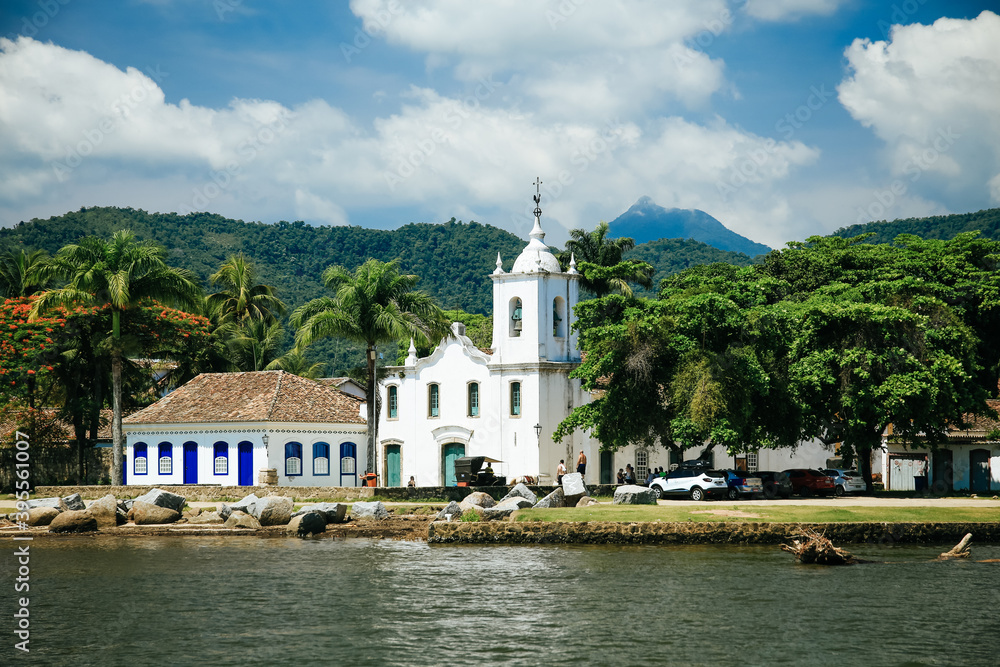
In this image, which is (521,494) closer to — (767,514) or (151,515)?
(767,514)

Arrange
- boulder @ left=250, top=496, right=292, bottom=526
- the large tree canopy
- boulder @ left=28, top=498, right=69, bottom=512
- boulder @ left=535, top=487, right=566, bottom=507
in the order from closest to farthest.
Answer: boulder @ left=535, top=487, right=566, bottom=507 < boulder @ left=250, top=496, right=292, bottom=526 < the large tree canopy < boulder @ left=28, top=498, right=69, bottom=512

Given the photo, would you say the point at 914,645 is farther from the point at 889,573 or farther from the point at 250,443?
the point at 250,443

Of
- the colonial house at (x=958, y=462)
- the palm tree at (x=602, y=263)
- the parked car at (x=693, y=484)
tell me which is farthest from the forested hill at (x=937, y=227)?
the parked car at (x=693, y=484)

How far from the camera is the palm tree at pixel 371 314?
46.2m

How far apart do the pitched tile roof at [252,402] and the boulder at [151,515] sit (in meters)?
10.1

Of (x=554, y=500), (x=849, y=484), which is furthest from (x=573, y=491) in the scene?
(x=849, y=484)

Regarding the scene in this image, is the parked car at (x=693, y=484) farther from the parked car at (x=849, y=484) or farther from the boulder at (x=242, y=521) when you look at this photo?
the boulder at (x=242, y=521)

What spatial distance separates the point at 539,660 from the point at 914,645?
6.48 m

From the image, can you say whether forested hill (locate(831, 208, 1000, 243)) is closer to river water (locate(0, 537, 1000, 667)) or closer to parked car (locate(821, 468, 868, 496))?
parked car (locate(821, 468, 868, 496))

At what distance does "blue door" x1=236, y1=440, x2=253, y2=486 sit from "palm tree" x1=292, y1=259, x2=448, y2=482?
5.56 metres

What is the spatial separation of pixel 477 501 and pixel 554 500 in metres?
2.98

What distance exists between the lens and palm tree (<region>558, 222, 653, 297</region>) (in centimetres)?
5497

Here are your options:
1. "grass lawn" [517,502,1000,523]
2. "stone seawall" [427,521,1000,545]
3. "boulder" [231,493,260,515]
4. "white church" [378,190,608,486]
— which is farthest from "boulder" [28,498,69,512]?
"stone seawall" [427,521,1000,545]

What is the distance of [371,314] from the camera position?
4675cm
